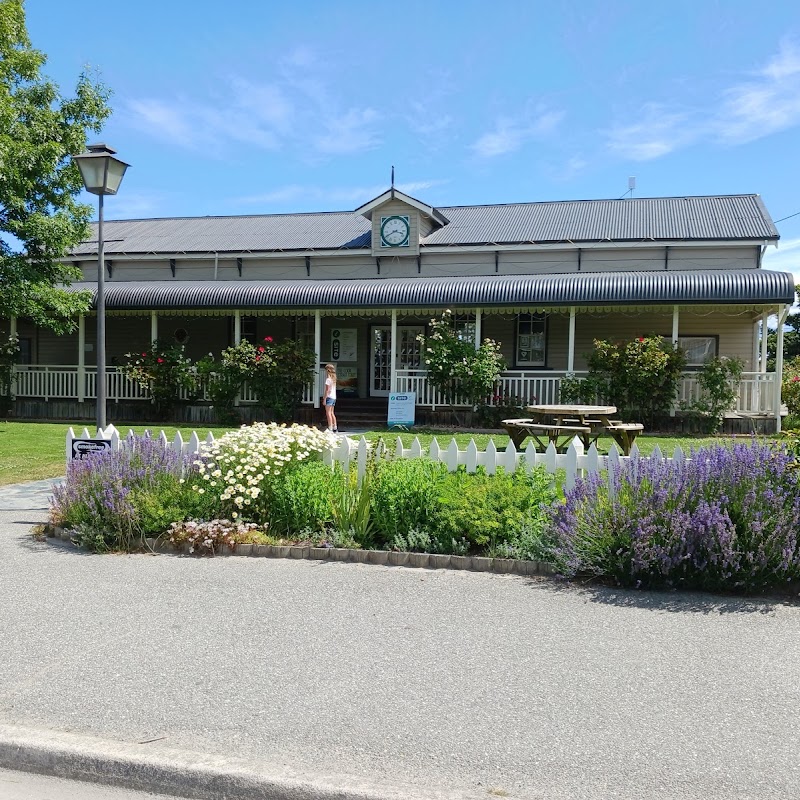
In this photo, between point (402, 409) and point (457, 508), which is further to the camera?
point (402, 409)

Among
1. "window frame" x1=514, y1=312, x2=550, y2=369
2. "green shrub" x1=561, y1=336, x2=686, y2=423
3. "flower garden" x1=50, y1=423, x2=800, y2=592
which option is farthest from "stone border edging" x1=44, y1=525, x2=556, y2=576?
"window frame" x1=514, y1=312, x2=550, y2=369

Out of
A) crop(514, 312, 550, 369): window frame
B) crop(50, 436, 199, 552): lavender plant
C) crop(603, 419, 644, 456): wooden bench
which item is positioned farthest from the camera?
crop(514, 312, 550, 369): window frame

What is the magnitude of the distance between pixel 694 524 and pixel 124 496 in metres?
4.82

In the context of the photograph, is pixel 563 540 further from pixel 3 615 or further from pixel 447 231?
pixel 447 231

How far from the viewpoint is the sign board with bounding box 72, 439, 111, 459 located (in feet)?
26.3

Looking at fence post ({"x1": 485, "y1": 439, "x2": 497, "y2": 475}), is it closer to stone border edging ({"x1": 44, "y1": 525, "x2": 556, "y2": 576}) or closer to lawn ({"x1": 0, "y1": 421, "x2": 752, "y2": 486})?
stone border edging ({"x1": 44, "y1": 525, "x2": 556, "y2": 576})

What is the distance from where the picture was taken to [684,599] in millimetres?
5258

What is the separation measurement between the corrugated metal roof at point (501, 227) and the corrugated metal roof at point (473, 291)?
1868 mm

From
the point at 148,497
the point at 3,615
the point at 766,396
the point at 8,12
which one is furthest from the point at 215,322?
the point at 3,615

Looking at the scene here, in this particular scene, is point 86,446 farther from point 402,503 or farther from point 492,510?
point 492,510

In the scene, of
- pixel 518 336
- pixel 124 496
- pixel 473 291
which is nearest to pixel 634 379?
pixel 473 291

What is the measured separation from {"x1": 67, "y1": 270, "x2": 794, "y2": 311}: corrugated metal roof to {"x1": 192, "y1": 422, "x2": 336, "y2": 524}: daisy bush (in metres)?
11.2

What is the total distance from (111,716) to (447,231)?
20193 mm

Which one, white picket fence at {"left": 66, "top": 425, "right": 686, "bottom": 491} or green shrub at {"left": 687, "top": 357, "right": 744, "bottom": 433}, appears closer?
white picket fence at {"left": 66, "top": 425, "right": 686, "bottom": 491}
